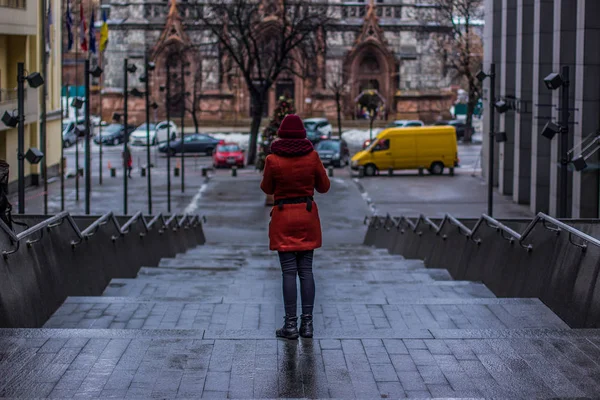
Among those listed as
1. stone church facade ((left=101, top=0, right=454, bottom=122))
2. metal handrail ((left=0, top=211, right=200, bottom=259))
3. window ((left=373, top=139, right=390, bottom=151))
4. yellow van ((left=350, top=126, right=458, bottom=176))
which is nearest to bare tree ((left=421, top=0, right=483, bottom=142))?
stone church facade ((left=101, top=0, right=454, bottom=122))

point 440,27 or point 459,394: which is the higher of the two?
point 440,27

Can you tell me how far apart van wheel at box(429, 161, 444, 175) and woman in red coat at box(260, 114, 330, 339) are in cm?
4221

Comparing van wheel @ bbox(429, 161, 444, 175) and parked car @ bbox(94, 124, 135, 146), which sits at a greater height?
parked car @ bbox(94, 124, 135, 146)

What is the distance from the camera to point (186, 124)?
241 ft

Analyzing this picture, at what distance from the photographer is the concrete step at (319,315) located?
10.9 m

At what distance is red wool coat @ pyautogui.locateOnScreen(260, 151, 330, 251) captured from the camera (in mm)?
9344

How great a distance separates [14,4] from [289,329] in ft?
106

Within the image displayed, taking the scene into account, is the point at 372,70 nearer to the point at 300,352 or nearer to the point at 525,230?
the point at 525,230

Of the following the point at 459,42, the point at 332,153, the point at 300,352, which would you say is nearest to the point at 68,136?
the point at 332,153

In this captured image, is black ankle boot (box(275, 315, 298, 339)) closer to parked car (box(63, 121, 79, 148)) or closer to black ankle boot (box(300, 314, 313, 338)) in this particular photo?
black ankle boot (box(300, 314, 313, 338))

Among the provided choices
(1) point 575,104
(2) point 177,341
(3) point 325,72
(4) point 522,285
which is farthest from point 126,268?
(3) point 325,72

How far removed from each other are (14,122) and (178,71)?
52.7 metres

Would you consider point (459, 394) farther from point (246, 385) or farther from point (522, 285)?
point (522, 285)

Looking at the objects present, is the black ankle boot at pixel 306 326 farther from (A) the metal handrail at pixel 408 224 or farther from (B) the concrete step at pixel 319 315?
(A) the metal handrail at pixel 408 224
